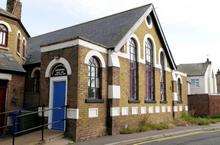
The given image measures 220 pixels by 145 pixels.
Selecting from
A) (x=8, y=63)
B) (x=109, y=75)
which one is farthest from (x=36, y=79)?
(x=109, y=75)

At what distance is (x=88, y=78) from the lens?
13.9 m

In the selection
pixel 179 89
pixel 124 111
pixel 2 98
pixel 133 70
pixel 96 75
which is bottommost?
pixel 124 111

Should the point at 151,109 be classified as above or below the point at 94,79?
below

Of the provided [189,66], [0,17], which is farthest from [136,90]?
[189,66]

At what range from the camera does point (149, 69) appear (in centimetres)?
1908

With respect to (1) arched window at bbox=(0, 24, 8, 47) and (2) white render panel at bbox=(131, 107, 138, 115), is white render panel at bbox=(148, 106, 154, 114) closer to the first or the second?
(2) white render panel at bbox=(131, 107, 138, 115)

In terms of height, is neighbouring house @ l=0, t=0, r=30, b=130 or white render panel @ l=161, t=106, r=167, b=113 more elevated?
neighbouring house @ l=0, t=0, r=30, b=130

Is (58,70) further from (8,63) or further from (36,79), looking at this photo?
(36,79)

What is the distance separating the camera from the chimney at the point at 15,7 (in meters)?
22.0

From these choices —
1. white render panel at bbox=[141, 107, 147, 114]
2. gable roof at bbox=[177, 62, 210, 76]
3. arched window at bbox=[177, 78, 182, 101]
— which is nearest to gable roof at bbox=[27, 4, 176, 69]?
arched window at bbox=[177, 78, 182, 101]

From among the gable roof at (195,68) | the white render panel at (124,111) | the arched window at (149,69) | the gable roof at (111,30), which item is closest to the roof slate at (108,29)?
the gable roof at (111,30)

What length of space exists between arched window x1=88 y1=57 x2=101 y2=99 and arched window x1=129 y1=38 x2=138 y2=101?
295 centimetres

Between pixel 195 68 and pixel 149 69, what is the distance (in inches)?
1268

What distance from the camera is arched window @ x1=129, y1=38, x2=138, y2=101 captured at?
17.0 metres
